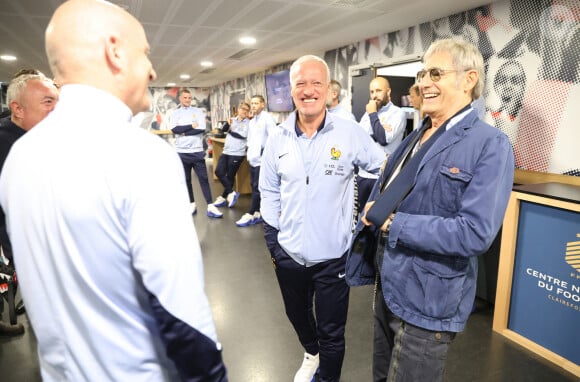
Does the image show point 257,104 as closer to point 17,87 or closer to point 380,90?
point 380,90

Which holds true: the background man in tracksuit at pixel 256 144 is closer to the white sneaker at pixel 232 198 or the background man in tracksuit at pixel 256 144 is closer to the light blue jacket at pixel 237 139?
the light blue jacket at pixel 237 139

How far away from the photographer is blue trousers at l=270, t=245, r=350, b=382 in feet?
5.77

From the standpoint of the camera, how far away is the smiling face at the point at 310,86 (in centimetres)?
171

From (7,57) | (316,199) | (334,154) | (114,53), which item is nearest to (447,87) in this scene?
(334,154)

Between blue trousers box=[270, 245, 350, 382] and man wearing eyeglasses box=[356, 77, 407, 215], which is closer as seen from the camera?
blue trousers box=[270, 245, 350, 382]

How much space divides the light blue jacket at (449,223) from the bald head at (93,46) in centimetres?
93

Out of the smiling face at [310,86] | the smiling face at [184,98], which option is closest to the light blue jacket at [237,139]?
the smiling face at [184,98]

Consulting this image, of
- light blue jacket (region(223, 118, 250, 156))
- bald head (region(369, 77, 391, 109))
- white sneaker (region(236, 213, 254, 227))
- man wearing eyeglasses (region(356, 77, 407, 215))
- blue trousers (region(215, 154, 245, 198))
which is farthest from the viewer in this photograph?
blue trousers (region(215, 154, 245, 198))

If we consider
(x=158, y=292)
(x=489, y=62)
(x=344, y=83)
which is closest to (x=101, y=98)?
(x=158, y=292)

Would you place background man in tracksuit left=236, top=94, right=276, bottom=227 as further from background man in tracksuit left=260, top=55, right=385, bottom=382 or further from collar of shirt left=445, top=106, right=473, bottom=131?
collar of shirt left=445, top=106, right=473, bottom=131

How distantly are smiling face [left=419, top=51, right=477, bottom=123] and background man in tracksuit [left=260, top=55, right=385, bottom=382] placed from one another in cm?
55

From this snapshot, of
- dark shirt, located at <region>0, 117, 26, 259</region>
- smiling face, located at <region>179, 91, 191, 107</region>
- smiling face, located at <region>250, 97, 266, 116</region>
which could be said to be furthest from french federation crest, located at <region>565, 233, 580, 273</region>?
Answer: smiling face, located at <region>179, 91, 191, 107</region>

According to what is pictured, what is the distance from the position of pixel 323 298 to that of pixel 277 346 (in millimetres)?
845

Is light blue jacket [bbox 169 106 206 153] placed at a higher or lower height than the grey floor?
higher
